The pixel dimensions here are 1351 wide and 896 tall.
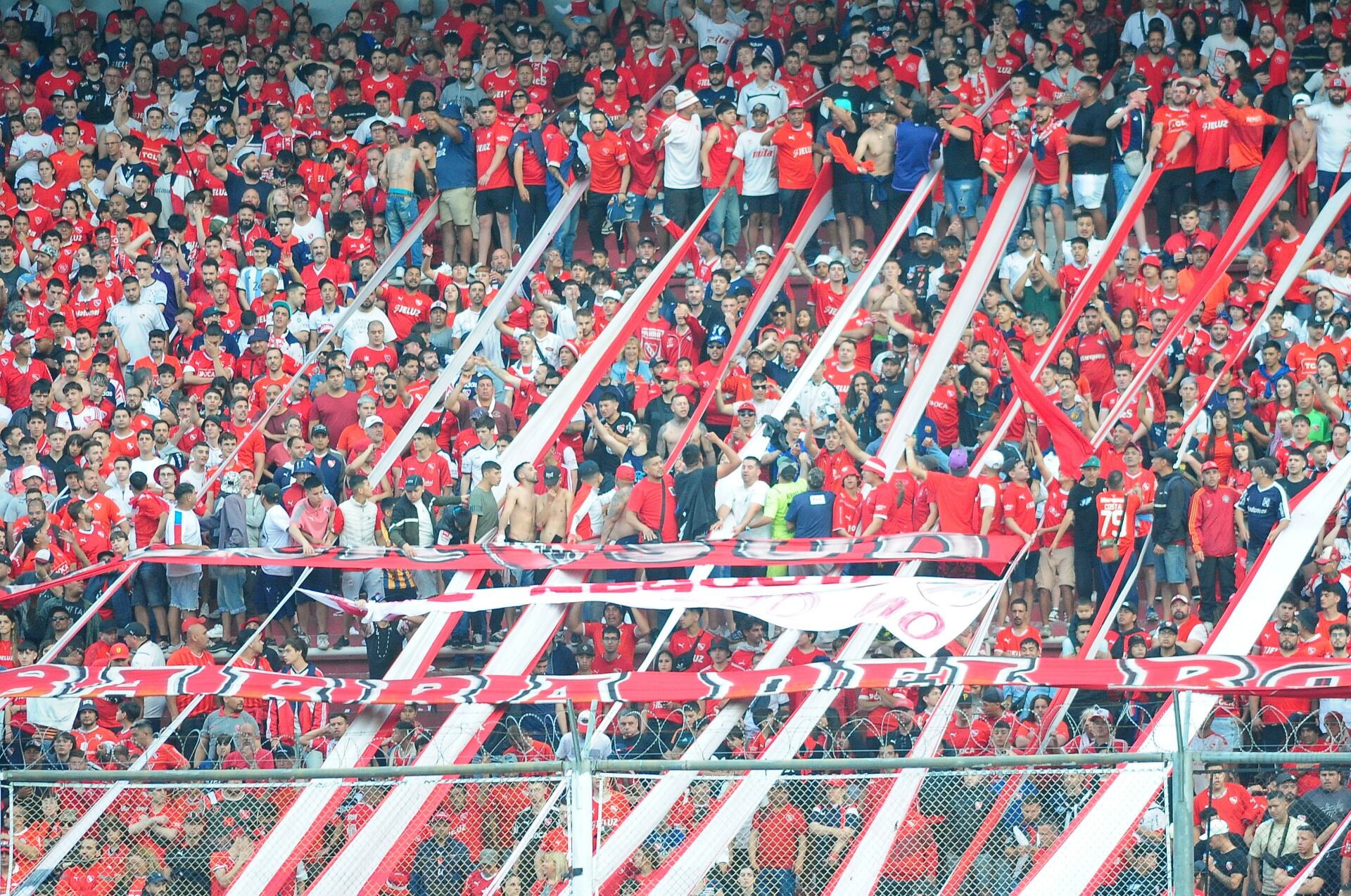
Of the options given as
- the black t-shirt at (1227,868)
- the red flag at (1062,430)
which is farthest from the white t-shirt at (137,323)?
the black t-shirt at (1227,868)

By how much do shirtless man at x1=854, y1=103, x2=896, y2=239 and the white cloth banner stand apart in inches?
234

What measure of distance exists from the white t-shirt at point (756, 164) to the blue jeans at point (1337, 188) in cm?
482

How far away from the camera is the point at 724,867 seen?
12.8 meters

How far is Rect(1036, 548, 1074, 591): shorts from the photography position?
1603 cm

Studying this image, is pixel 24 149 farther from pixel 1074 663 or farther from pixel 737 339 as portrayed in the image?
pixel 1074 663

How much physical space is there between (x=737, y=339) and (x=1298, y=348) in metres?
4.58

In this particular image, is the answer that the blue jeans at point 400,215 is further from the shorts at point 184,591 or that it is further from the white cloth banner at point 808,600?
the white cloth banner at point 808,600

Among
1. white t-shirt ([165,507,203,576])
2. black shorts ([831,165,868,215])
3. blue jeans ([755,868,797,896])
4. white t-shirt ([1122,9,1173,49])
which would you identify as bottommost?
blue jeans ([755,868,797,896])

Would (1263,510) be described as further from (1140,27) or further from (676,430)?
(1140,27)

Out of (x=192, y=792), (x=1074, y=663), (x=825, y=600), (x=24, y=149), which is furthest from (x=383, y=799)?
(x=24, y=149)

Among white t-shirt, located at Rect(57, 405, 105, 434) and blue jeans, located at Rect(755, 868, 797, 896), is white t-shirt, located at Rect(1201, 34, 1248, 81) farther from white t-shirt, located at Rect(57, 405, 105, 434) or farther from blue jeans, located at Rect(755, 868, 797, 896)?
white t-shirt, located at Rect(57, 405, 105, 434)

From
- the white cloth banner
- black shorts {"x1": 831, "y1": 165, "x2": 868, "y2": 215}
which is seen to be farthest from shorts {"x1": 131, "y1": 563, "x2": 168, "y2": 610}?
black shorts {"x1": 831, "y1": 165, "x2": 868, "y2": 215}

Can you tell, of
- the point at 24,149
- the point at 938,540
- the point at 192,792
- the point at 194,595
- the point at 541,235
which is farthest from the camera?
the point at 24,149

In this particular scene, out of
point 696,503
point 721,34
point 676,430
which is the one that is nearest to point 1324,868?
point 696,503
